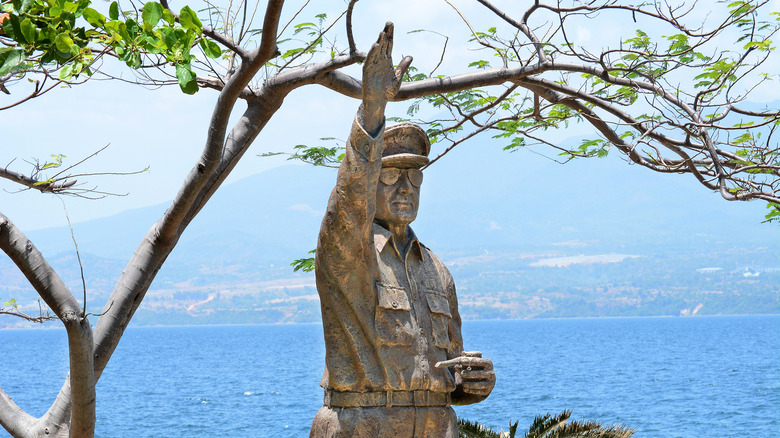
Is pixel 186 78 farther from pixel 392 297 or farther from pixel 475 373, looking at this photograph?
pixel 475 373

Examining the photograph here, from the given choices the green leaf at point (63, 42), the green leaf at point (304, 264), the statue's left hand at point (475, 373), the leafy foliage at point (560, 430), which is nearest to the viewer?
the green leaf at point (63, 42)

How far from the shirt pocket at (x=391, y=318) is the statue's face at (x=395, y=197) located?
434 millimetres

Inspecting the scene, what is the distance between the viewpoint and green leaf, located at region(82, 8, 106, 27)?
18.2ft

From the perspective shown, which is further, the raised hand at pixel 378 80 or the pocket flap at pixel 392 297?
the pocket flap at pixel 392 297

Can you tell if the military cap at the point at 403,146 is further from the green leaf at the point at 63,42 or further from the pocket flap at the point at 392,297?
the green leaf at the point at 63,42

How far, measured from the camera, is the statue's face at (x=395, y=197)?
219 inches

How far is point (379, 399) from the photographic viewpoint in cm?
529

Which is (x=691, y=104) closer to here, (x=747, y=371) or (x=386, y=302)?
(x=386, y=302)

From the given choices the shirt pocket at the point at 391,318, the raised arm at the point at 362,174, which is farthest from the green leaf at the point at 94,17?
the shirt pocket at the point at 391,318

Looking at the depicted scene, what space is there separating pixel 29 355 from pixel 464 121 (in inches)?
4510

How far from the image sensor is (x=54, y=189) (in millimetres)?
6777

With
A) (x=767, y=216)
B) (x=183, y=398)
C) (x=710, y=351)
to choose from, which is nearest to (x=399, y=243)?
(x=767, y=216)

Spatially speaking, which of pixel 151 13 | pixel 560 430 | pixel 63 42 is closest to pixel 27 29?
pixel 63 42

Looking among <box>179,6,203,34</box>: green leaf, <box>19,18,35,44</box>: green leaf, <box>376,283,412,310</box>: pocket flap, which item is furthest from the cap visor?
<box>19,18,35,44</box>: green leaf
